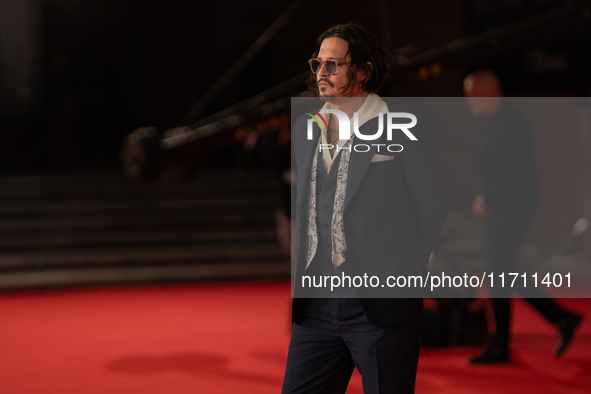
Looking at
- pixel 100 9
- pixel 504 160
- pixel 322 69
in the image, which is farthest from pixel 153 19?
pixel 322 69

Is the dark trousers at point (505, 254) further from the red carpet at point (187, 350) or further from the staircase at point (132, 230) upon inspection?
the staircase at point (132, 230)

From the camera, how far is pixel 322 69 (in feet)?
6.13

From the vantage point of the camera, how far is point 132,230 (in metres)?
8.88

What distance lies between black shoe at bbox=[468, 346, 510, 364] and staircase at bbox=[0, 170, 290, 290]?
3.91 meters

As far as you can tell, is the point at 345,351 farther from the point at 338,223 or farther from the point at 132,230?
the point at 132,230

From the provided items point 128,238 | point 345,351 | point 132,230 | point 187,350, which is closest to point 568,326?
point 187,350

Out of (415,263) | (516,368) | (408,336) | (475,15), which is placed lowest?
(516,368)

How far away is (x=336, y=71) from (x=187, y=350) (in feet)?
11.1

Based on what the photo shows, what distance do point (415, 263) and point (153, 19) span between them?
418 inches

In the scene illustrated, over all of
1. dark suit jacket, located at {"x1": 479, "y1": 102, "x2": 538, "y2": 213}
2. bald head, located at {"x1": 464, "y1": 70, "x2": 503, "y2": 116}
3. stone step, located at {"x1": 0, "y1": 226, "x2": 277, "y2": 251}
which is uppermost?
bald head, located at {"x1": 464, "y1": 70, "x2": 503, "y2": 116}

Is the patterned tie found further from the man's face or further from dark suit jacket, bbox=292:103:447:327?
the man's face

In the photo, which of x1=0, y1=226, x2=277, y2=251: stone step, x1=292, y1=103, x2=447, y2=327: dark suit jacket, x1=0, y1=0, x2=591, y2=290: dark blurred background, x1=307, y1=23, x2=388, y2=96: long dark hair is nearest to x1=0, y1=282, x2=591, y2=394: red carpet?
x1=0, y1=226, x2=277, y2=251: stone step

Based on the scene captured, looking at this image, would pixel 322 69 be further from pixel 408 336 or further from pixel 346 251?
pixel 408 336

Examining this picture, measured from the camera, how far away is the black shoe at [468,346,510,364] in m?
4.20
